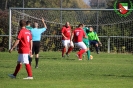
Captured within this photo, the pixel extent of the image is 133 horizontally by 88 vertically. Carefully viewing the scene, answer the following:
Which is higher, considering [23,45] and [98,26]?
[98,26]

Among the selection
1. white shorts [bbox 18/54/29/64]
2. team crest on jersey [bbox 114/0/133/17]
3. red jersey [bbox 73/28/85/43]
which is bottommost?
white shorts [bbox 18/54/29/64]

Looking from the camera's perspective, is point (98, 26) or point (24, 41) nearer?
point (24, 41)

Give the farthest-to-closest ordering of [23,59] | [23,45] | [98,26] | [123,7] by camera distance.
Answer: [123,7] → [98,26] → [23,45] → [23,59]

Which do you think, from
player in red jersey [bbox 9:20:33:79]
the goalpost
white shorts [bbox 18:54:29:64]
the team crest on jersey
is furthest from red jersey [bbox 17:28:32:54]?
the team crest on jersey

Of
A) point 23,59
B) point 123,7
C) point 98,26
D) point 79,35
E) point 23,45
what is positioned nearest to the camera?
point 23,59

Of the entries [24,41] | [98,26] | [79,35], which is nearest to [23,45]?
[24,41]

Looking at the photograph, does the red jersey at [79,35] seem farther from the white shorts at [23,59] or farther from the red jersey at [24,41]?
the white shorts at [23,59]

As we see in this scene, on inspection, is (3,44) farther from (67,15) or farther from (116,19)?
(116,19)

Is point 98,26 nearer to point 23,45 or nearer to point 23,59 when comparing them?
point 23,45

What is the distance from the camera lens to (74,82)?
1747cm

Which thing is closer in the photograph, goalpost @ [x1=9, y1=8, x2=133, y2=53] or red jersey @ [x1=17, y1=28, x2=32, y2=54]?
red jersey @ [x1=17, y1=28, x2=32, y2=54]

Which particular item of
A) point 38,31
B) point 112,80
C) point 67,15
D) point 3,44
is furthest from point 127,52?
point 112,80

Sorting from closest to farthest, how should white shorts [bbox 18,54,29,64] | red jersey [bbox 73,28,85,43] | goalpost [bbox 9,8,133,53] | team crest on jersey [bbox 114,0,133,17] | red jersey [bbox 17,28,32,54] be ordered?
white shorts [bbox 18,54,29,64] → red jersey [bbox 17,28,32,54] → red jersey [bbox 73,28,85,43] → team crest on jersey [bbox 114,0,133,17] → goalpost [bbox 9,8,133,53]

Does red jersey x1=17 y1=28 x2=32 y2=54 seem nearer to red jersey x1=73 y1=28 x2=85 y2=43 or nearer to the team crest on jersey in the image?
red jersey x1=73 y1=28 x2=85 y2=43
